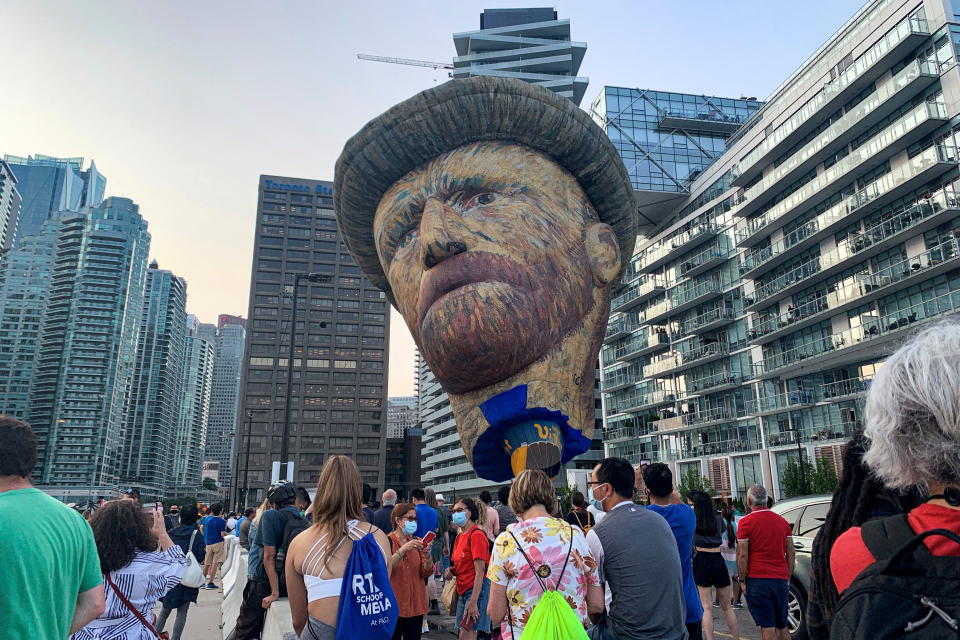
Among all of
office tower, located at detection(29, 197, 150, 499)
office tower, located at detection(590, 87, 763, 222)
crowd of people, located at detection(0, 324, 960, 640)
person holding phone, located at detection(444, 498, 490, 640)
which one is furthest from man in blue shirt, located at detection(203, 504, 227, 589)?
office tower, located at detection(29, 197, 150, 499)

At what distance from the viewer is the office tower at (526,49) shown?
66.2m

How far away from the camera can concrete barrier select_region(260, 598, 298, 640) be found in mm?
4297

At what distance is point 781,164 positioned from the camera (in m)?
34.4

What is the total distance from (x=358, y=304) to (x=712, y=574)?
7931 cm

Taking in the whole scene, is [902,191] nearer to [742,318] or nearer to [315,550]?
[742,318]

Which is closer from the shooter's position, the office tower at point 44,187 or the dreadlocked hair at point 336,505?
the dreadlocked hair at point 336,505

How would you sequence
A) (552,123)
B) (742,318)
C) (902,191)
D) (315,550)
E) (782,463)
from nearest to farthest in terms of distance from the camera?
(315,550) < (552,123) < (902,191) < (782,463) < (742,318)

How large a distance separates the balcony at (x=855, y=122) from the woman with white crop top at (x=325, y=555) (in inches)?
1217

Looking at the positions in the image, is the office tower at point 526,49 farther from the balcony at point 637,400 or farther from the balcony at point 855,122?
the balcony at point 855,122

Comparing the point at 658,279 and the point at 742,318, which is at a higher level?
the point at 658,279

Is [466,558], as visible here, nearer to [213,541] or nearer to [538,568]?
[538,568]

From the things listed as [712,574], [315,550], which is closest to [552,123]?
[712,574]

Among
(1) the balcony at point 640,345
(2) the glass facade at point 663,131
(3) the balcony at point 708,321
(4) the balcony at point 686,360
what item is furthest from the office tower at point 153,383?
(3) the balcony at point 708,321

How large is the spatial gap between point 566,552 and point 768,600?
3.54 meters
